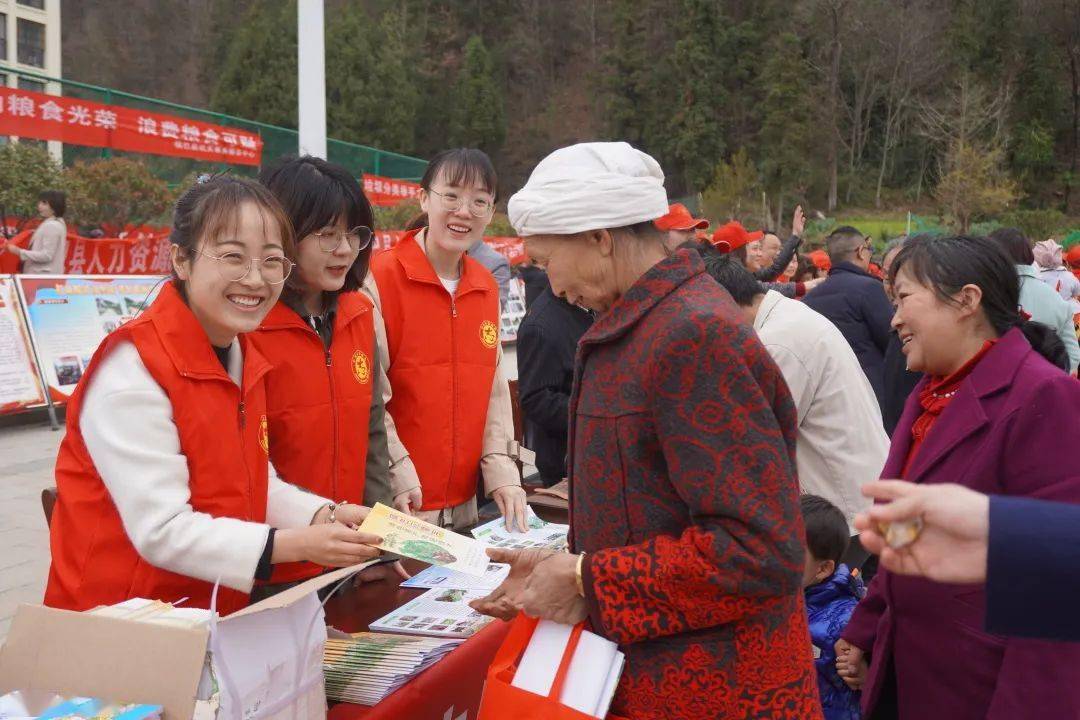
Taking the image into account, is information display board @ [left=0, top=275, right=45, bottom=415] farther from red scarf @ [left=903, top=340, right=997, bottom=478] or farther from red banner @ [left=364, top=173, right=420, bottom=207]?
red banner @ [left=364, top=173, right=420, bottom=207]

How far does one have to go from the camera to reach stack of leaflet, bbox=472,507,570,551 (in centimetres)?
239

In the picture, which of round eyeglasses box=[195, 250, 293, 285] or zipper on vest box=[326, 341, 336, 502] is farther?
zipper on vest box=[326, 341, 336, 502]

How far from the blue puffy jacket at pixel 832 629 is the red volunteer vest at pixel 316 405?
4.01 feet

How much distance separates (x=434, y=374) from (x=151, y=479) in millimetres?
1165

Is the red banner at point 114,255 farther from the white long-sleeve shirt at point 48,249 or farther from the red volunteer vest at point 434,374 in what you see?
the red volunteer vest at point 434,374

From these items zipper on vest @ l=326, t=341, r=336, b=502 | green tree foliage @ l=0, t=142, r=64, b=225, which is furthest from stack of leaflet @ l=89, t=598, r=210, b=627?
green tree foliage @ l=0, t=142, r=64, b=225

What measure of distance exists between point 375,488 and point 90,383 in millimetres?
888

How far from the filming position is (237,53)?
135ft

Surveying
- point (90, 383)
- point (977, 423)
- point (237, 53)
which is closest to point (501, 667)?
point (90, 383)

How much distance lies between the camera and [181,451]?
1.67m

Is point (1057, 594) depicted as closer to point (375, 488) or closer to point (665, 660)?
point (665, 660)

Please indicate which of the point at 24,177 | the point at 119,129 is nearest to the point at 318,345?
the point at 24,177

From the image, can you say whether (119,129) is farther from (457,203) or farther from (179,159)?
(457,203)

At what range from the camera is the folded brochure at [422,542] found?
1.69m
